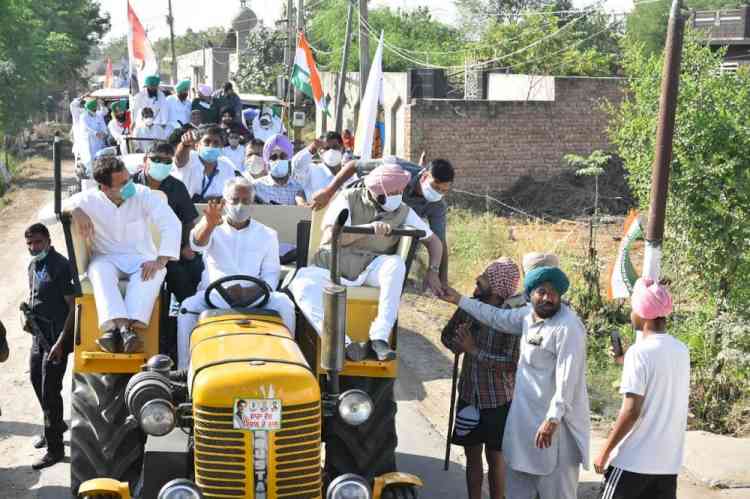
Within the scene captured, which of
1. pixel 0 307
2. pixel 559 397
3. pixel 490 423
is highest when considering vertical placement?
pixel 559 397

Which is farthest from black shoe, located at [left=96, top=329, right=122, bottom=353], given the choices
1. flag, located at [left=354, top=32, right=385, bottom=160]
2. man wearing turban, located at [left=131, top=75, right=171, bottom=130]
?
man wearing turban, located at [left=131, top=75, right=171, bottom=130]

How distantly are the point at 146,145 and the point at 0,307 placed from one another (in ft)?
10.2

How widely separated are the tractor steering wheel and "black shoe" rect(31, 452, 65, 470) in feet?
8.14

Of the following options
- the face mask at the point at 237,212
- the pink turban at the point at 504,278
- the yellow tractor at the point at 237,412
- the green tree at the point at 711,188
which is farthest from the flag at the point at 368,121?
the pink turban at the point at 504,278

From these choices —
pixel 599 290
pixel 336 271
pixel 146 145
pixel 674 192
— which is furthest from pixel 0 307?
pixel 336 271

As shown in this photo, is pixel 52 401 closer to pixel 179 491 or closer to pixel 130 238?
pixel 130 238

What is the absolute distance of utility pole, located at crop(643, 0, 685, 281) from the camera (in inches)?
373

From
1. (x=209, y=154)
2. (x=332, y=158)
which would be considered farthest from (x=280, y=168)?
(x=332, y=158)

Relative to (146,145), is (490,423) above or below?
below

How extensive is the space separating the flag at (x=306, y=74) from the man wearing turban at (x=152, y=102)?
6.38m

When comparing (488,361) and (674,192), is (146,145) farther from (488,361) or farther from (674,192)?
(488,361)

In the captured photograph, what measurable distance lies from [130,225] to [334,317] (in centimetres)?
228

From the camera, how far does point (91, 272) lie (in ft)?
22.8

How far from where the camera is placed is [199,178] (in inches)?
415
